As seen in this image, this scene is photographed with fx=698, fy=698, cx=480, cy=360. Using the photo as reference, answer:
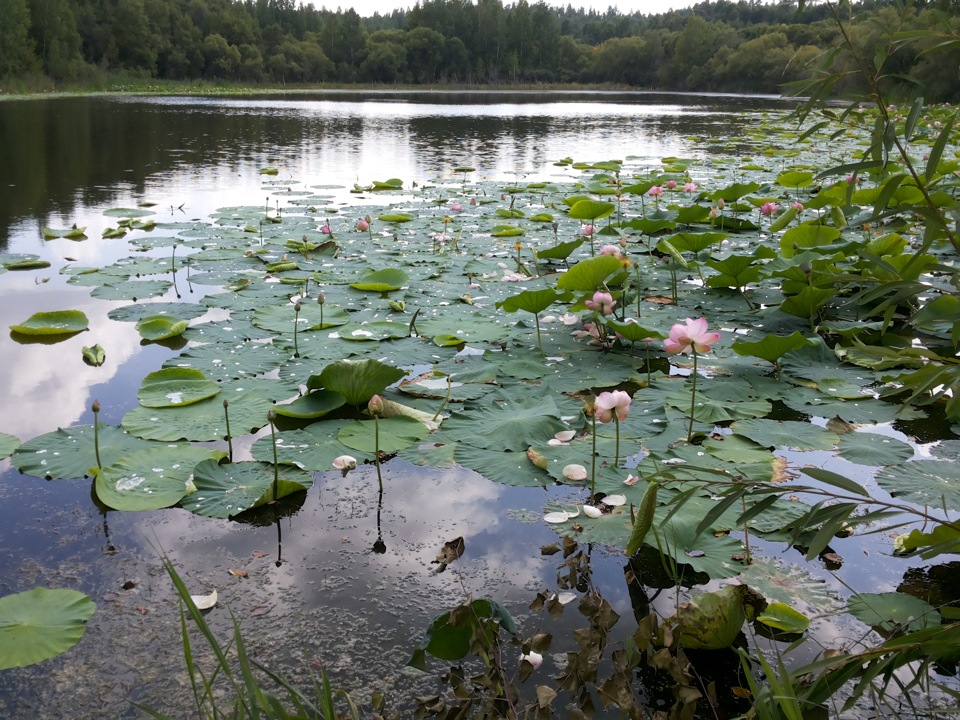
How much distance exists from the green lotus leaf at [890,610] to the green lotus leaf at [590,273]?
1384 millimetres

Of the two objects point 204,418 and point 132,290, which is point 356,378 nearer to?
point 204,418

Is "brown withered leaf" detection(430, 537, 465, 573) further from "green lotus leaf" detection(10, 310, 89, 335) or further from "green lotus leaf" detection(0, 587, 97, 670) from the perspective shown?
"green lotus leaf" detection(10, 310, 89, 335)

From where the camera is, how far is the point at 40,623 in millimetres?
1158

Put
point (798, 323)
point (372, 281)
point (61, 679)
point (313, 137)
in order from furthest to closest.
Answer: point (313, 137) → point (372, 281) → point (798, 323) → point (61, 679)

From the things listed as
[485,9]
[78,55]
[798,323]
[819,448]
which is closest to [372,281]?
[798,323]

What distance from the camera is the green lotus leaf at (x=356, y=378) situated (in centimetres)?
194

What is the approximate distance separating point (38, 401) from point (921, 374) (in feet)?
7.36

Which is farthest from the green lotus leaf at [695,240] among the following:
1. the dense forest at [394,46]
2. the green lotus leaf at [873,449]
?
the dense forest at [394,46]

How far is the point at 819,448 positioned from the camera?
1.80m

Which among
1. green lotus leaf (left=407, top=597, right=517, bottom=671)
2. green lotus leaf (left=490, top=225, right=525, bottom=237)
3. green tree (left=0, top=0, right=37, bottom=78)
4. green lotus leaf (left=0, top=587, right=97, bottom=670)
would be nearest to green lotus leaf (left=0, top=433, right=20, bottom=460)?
green lotus leaf (left=0, top=587, right=97, bottom=670)

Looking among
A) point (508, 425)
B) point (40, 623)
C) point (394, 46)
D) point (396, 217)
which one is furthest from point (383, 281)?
point (394, 46)

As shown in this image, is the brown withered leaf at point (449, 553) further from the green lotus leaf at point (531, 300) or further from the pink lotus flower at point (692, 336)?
the green lotus leaf at point (531, 300)

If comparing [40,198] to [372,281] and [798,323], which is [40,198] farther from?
[798,323]

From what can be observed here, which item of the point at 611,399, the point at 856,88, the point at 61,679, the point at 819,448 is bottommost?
the point at 61,679
